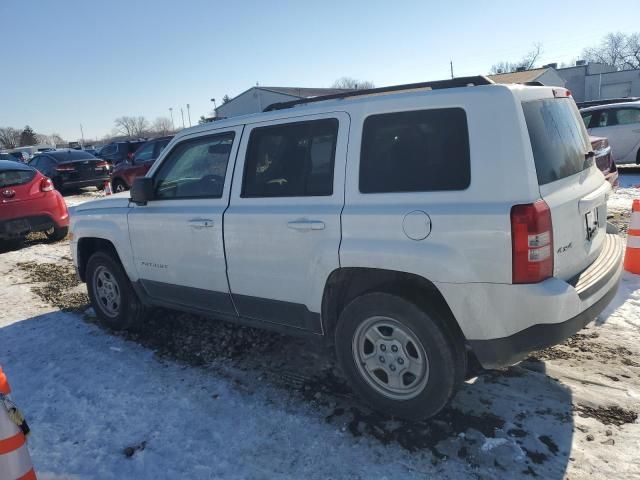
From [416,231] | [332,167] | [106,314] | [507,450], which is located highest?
[332,167]

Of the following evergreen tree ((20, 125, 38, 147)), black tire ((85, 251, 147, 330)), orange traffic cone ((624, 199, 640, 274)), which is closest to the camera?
black tire ((85, 251, 147, 330))

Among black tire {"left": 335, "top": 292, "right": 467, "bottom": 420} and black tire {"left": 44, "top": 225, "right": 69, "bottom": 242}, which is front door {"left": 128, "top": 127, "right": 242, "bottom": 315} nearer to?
black tire {"left": 335, "top": 292, "right": 467, "bottom": 420}

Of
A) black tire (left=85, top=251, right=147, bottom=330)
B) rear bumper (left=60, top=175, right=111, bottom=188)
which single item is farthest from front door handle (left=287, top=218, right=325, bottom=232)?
rear bumper (left=60, top=175, right=111, bottom=188)

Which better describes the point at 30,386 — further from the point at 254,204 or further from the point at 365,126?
the point at 365,126

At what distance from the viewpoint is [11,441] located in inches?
85.4

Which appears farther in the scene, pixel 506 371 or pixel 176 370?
pixel 176 370

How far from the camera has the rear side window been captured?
109 inches

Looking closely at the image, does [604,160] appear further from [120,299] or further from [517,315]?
[120,299]

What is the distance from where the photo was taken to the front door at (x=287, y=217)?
10.5 feet

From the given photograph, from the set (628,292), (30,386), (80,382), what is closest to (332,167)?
(80,382)

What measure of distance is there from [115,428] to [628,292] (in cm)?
489

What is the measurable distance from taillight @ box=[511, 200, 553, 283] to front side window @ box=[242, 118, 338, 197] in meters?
1.19

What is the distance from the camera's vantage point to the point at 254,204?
Result: 142 inches

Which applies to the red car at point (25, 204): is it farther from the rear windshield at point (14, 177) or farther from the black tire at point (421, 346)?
the black tire at point (421, 346)
